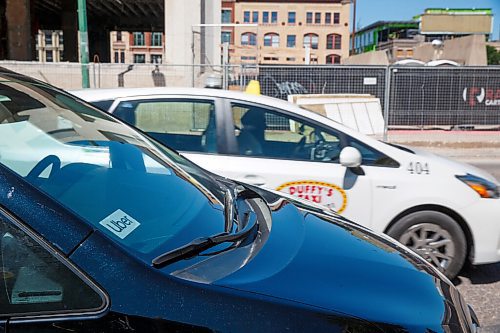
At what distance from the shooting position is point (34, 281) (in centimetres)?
146

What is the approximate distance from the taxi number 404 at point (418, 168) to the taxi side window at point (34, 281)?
11.0ft

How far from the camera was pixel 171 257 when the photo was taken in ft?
5.22

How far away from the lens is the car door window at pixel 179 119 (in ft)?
14.1

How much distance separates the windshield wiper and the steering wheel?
0.53 m

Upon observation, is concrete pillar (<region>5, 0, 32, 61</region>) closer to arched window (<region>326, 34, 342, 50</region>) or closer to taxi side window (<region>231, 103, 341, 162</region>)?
taxi side window (<region>231, 103, 341, 162</region>)

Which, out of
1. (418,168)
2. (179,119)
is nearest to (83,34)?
(179,119)

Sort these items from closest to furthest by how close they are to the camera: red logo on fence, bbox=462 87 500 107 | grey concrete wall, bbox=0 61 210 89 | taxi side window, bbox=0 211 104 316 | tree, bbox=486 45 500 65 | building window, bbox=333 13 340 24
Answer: taxi side window, bbox=0 211 104 316 < red logo on fence, bbox=462 87 500 107 < grey concrete wall, bbox=0 61 210 89 < tree, bbox=486 45 500 65 < building window, bbox=333 13 340 24

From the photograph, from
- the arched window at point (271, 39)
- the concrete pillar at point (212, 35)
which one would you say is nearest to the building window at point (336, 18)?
the arched window at point (271, 39)

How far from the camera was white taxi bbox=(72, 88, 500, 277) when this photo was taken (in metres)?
4.14

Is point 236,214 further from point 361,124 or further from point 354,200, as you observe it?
point 361,124

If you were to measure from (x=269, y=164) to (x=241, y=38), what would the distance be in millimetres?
71496

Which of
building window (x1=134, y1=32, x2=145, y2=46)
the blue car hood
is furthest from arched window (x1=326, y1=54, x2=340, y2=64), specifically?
the blue car hood

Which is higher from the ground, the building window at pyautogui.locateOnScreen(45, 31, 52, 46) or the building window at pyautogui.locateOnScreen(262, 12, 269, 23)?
the building window at pyautogui.locateOnScreen(262, 12, 269, 23)

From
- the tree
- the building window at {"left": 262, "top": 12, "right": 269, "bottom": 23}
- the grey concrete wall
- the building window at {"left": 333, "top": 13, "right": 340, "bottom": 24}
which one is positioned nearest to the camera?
the grey concrete wall
